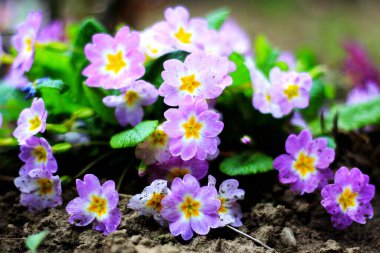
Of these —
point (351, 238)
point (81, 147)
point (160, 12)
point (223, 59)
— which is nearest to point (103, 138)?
point (81, 147)

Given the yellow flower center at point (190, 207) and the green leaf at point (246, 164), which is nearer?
the yellow flower center at point (190, 207)

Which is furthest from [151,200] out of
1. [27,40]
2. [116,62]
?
[27,40]

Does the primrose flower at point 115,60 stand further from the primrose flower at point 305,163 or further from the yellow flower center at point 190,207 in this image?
the primrose flower at point 305,163

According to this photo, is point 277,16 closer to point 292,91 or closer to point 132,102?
point 292,91

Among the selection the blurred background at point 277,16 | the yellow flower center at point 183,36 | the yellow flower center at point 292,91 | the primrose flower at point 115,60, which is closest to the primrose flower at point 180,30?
the yellow flower center at point 183,36

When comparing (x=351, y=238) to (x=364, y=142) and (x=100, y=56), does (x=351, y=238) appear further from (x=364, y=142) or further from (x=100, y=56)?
(x=100, y=56)

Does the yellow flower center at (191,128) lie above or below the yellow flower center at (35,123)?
below
